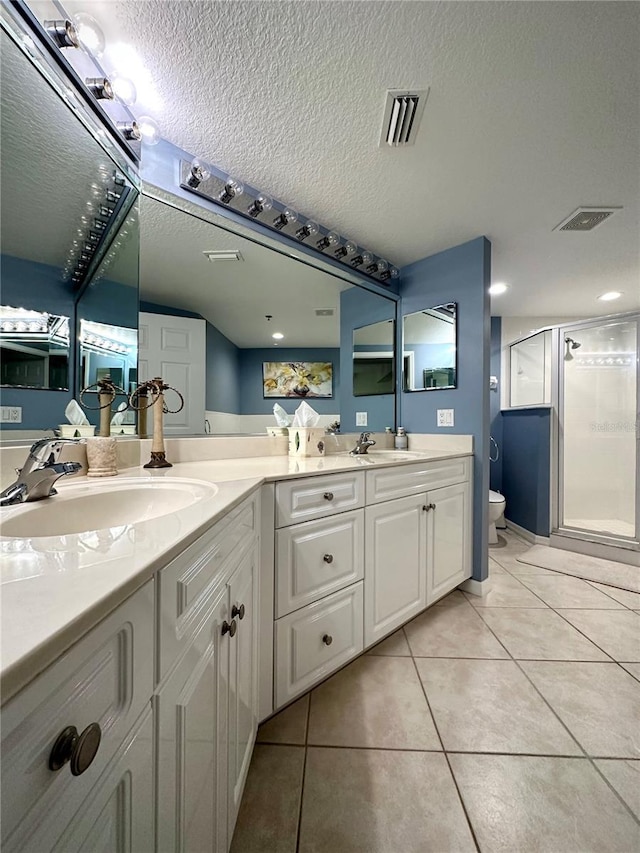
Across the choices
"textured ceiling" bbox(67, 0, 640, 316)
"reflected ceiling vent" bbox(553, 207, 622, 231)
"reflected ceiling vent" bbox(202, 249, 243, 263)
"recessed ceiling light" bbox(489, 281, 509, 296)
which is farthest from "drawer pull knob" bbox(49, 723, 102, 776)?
"recessed ceiling light" bbox(489, 281, 509, 296)

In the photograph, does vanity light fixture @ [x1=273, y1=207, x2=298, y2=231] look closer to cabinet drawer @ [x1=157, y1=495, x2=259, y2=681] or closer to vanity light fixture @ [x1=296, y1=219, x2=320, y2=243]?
vanity light fixture @ [x1=296, y1=219, x2=320, y2=243]

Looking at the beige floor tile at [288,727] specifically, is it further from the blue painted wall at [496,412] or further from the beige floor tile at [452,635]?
the blue painted wall at [496,412]

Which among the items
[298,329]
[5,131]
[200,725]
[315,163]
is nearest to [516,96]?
[315,163]

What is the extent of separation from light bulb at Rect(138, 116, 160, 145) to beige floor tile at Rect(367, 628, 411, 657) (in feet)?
7.71

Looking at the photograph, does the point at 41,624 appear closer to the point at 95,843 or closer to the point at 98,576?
the point at 98,576

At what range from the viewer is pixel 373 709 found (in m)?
1.25

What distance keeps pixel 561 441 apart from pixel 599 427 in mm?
338

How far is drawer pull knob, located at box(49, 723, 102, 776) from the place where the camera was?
0.28 m

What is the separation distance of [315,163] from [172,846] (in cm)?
210

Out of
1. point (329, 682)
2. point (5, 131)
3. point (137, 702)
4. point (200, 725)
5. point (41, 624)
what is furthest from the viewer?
point (329, 682)

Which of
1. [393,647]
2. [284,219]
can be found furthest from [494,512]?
[284,219]

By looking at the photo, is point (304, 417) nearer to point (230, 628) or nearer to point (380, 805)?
point (230, 628)

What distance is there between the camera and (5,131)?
849 millimetres

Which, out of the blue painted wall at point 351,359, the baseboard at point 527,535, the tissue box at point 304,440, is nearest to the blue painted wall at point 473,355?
the blue painted wall at point 351,359
